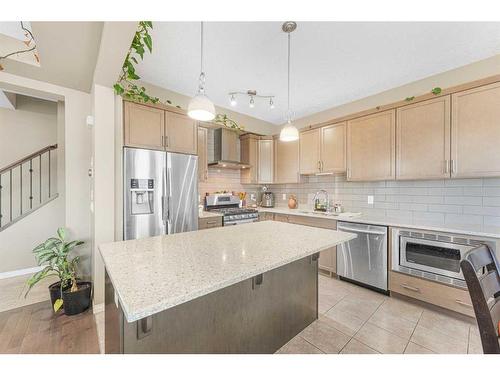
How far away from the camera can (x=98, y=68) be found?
6.48ft

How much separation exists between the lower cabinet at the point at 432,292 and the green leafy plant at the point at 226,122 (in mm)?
3129

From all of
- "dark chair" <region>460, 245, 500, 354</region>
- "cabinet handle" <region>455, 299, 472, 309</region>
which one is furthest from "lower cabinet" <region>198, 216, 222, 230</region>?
"cabinet handle" <region>455, 299, 472, 309</region>

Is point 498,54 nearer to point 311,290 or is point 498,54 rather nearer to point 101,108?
point 311,290

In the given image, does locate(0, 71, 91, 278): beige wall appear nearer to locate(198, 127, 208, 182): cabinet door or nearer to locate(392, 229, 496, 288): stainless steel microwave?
locate(198, 127, 208, 182): cabinet door

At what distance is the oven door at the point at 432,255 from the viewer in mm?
2174

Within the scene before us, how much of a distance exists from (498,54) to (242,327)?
11.6 ft

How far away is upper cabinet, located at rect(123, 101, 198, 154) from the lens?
2.48 metres

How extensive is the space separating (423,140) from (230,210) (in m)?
2.71

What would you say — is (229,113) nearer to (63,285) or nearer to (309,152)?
(309,152)

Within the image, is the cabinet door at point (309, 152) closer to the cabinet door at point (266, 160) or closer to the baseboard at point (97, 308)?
the cabinet door at point (266, 160)

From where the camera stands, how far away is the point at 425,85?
2.74m

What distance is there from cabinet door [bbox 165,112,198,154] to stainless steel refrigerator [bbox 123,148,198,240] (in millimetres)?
115

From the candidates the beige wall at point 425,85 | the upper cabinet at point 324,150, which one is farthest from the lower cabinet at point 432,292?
the beige wall at point 425,85
